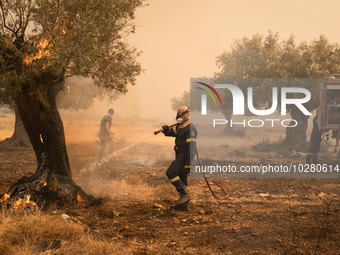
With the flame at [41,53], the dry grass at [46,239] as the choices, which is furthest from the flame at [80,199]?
the flame at [41,53]

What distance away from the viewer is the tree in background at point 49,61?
7902 mm

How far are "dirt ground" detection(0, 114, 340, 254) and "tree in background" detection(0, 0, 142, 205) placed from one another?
1.04 m

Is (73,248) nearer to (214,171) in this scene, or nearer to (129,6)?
(129,6)

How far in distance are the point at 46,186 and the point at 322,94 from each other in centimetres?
1353

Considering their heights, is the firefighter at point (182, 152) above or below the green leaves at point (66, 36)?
below

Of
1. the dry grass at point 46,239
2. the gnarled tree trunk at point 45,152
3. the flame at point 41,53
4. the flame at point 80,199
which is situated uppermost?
the flame at point 41,53

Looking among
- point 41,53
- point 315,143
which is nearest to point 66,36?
point 41,53

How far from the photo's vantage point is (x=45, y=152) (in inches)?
350

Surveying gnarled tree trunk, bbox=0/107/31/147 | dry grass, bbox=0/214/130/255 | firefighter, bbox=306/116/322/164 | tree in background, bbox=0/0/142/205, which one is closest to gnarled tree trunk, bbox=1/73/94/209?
tree in background, bbox=0/0/142/205

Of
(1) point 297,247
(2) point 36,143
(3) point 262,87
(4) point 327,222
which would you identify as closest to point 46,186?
(2) point 36,143

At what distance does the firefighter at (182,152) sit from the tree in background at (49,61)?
7.39ft

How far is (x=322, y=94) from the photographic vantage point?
1664 centimetres

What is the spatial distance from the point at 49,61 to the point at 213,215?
5.22 meters

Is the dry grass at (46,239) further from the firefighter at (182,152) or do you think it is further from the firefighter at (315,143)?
the firefighter at (315,143)
